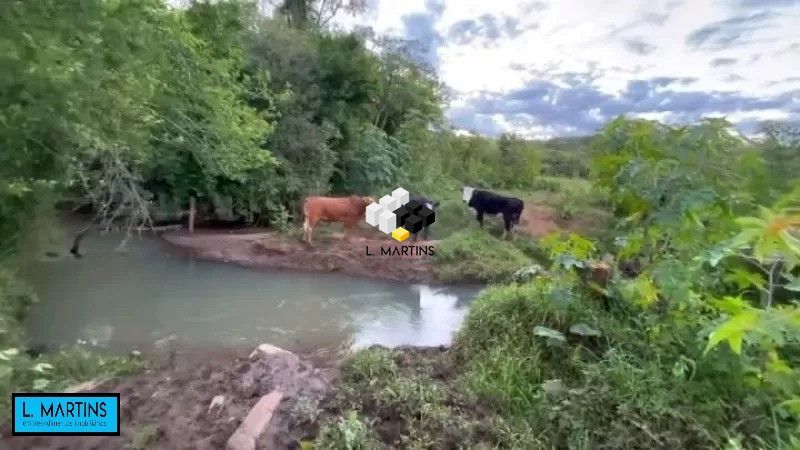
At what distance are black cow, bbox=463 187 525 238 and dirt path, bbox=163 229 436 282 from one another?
0.77ft

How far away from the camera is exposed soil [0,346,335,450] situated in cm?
103

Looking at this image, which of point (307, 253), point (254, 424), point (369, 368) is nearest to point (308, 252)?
point (307, 253)

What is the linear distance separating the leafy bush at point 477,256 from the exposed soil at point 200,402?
67cm

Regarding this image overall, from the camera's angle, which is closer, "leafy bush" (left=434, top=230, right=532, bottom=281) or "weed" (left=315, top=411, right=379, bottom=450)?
"weed" (left=315, top=411, right=379, bottom=450)

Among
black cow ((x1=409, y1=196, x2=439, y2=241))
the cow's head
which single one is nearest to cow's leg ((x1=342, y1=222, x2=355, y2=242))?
black cow ((x1=409, y1=196, x2=439, y2=241))

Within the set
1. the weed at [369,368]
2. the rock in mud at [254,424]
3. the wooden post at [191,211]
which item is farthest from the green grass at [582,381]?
the wooden post at [191,211]

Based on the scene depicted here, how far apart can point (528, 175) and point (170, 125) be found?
3.86ft

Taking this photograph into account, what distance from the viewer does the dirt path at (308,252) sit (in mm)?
1959

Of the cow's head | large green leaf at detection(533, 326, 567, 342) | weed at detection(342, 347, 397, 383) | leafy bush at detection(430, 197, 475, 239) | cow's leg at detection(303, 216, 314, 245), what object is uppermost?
the cow's head

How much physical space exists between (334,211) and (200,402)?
93 cm

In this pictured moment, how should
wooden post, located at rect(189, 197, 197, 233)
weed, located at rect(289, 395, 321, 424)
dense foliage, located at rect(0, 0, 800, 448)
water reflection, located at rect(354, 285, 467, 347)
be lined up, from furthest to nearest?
wooden post, located at rect(189, 197, 197, 233), water reflection, located at rect(354, 285, 467, 347), weed, located at rect(289, 395, 321, 424), dense foliage, located at rect(0, 0, 800, 448)

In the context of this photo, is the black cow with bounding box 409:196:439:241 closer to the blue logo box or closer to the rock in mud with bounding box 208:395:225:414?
the rock in mud with bounding box 208:395:225:414

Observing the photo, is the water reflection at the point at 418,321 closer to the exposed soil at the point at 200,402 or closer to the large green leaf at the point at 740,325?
the exposed soil at the point at 200,402

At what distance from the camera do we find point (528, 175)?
1635 millimetres
